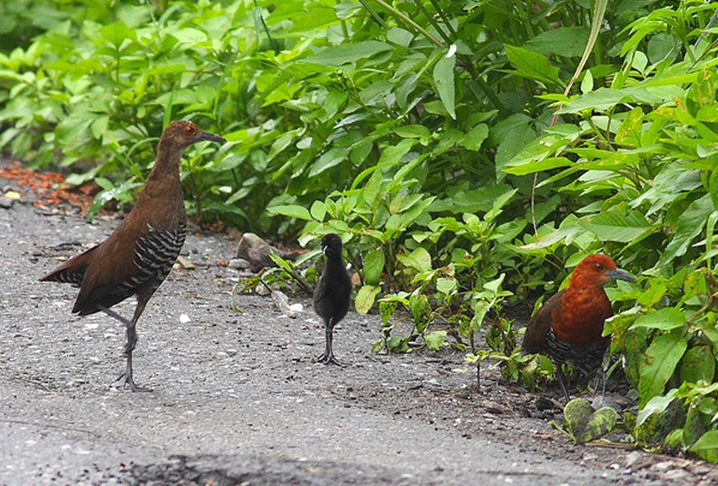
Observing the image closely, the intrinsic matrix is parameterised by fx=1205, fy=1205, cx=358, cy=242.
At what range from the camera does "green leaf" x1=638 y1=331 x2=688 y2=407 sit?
4.48 m

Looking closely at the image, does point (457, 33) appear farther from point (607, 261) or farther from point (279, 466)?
point (279, 466)

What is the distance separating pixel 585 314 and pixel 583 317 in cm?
2

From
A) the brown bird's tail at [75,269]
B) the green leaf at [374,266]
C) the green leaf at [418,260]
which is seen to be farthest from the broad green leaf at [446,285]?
the brown bird's tail at [75,269]

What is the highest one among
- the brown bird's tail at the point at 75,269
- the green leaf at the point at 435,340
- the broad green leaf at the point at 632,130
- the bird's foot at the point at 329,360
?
the broad green leaf at the point at 632,130

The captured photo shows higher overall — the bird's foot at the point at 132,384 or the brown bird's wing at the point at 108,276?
the brown bird's wing at the point at 108,276

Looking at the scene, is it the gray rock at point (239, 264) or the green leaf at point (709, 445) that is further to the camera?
the gray rock at point (239, 264)

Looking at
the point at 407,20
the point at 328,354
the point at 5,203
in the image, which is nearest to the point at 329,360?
the point at 328,354

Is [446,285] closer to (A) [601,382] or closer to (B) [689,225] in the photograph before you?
(A) [601,382]

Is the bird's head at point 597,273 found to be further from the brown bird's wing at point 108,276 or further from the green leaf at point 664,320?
the brown bird's wing at point 108,276

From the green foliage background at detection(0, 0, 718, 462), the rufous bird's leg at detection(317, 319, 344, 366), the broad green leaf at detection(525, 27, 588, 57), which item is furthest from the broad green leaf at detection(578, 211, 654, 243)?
the rufous bird's leg at detection(317, 319, 344, 366)

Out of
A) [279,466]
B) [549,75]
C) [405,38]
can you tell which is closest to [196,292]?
[405,38]

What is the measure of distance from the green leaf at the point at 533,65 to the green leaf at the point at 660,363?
5.71 feet

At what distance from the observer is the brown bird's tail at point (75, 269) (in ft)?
19.2

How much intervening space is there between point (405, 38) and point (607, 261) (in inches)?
76.2
